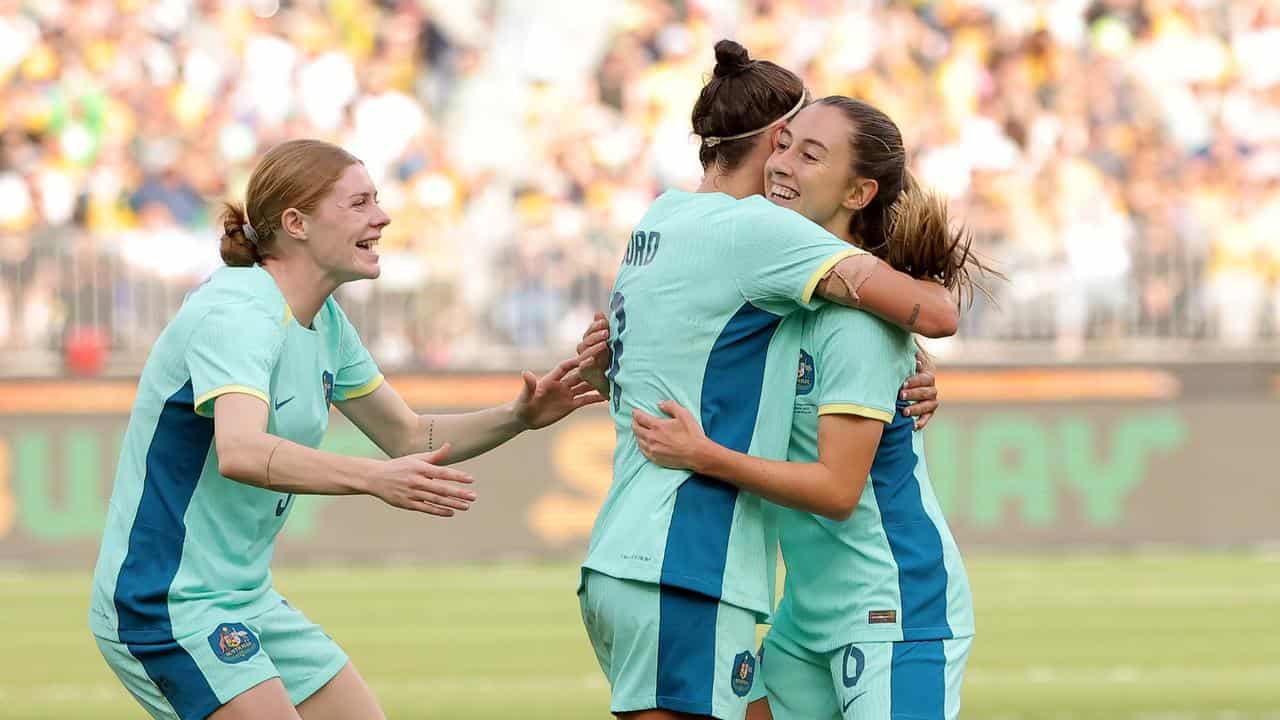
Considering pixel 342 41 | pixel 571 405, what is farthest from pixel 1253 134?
pixel 571 405

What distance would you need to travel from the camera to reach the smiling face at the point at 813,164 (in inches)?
176

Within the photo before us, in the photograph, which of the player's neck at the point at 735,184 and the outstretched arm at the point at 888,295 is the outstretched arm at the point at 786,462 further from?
the player's neck at the point at 735,184

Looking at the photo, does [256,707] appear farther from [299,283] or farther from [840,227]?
[840,227]

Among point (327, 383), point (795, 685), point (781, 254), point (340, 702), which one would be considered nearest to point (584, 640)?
point (340, 702)

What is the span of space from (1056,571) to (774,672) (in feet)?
31.8

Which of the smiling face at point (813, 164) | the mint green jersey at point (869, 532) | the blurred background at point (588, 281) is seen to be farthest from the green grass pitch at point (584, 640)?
the smiling face at point (813, 164)

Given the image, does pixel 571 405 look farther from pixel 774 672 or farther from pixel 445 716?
pixel 445 716

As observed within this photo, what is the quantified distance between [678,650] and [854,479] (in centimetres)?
55

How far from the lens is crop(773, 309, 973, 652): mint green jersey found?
14.5 feet

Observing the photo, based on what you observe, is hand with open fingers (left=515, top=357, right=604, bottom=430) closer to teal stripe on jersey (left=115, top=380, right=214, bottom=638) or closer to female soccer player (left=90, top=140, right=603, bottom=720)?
female soccer player (left=90, top=140, right=603, bottom=720)

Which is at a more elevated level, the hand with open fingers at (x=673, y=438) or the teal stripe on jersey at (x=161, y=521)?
the hand with open fingers at (x=673, y=438)

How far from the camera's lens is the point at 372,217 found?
4.93m

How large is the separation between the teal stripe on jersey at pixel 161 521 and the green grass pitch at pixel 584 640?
4035mm

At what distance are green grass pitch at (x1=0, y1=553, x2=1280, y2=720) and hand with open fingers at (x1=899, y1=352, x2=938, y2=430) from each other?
4.15 metres
